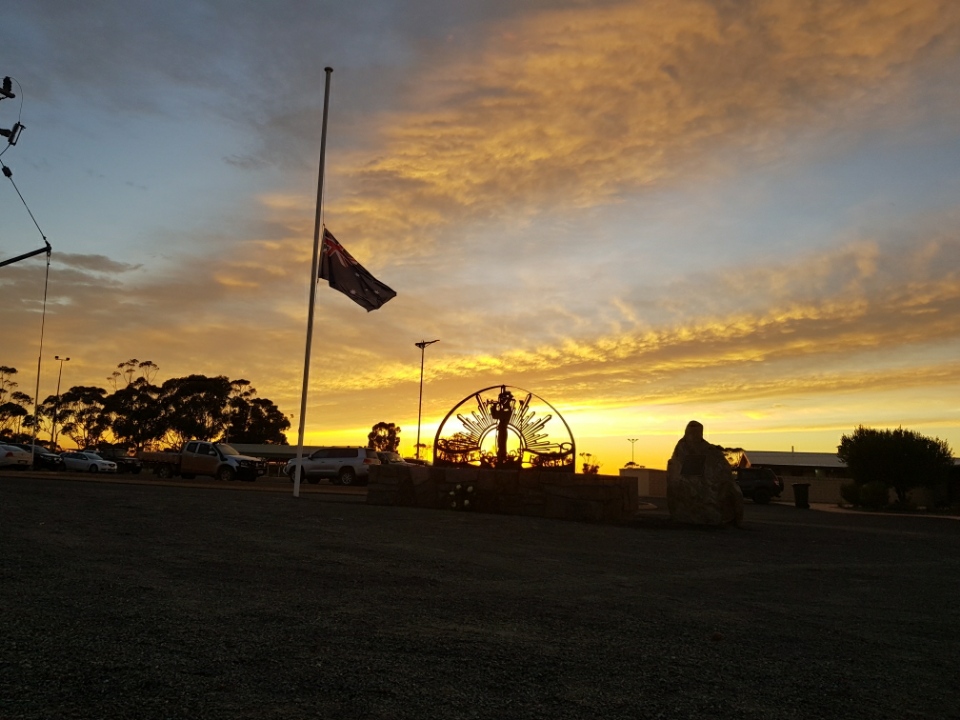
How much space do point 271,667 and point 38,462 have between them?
54.4 m

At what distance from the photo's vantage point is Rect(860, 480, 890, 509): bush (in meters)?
38.5

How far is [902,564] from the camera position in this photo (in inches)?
515

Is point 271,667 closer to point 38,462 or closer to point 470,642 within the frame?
point 470,642

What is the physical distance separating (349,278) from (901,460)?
3181 centimetres

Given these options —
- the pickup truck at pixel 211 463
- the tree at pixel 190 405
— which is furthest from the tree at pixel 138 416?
the pickup truck at pixel 211 463

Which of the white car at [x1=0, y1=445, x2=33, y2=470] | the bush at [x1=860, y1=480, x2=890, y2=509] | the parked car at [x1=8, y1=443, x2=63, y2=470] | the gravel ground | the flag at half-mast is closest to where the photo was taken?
the gravel ground

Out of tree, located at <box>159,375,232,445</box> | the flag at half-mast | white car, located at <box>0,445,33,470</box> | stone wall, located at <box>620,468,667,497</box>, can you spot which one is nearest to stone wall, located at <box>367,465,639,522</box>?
the flag at half-mast

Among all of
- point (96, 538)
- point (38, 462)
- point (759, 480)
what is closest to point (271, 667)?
point (96, 538)

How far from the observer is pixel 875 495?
38562mm

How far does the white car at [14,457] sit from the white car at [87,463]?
189 inches

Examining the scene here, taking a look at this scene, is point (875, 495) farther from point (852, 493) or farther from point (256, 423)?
point (256, 423)

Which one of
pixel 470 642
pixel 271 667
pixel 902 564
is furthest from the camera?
pixel 902 564

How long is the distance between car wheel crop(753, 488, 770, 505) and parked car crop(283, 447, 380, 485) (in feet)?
60.5

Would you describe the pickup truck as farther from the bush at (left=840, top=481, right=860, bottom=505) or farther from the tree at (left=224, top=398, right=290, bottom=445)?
the tree at (left=224, top=398, right=290, bottom=445)
